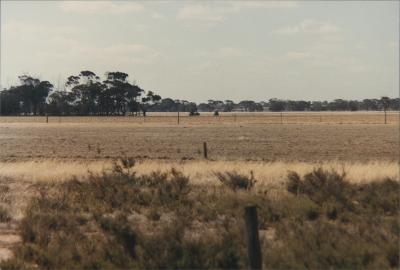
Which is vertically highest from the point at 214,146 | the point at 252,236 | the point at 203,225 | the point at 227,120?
the point at 252,236

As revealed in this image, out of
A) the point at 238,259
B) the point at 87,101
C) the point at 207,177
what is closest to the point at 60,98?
the point at 87,101

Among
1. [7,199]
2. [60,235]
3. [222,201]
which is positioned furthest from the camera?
[7,199]

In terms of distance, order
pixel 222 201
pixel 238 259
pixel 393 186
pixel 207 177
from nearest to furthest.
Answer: pixel 238 259
pixel 222 201
pixel 393 186
pixel 207 177

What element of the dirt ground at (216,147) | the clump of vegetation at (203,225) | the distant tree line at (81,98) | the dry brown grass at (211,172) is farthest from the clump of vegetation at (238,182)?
the distant tree line at (81,98)

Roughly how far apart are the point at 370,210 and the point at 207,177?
7840 mm

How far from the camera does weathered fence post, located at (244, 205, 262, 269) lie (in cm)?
694

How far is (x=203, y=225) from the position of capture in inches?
420

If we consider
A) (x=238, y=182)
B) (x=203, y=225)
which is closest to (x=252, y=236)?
(x=203, y=225)

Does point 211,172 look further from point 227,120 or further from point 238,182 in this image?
point 227,120

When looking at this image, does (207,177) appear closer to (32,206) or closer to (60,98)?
(32,206)

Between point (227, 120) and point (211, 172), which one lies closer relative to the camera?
point (211, 172)

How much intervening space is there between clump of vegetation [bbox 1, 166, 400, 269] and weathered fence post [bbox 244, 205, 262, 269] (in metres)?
0.53

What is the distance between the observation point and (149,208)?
12.8 m

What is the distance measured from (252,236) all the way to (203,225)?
148 inches
